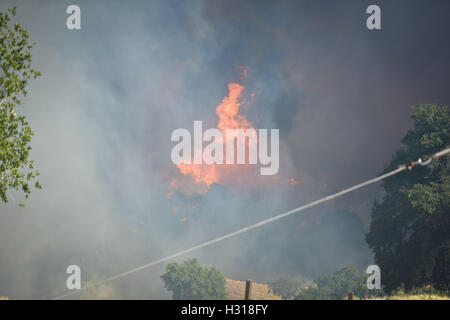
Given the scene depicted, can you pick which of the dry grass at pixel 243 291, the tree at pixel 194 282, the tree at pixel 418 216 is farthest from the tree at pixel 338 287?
the tree at pixel 418 216

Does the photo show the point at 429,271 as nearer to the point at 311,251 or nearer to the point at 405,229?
the point at 405,229

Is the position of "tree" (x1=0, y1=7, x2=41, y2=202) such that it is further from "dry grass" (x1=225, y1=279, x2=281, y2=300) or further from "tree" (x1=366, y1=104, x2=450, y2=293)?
"dry grass" (x1=225, y1=279, x2=281, y2=300)

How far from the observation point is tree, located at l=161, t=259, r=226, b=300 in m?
109

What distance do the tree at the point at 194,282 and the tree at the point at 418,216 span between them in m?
66.6

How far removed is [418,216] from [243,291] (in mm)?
114732

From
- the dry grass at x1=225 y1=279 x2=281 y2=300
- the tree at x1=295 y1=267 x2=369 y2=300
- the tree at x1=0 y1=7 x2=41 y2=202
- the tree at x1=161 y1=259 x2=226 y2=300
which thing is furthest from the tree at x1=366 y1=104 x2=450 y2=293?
the dry grass at x1=225 y1=279 x2=281 y2=300

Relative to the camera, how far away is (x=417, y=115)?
51.8m

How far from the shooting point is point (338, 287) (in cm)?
12331

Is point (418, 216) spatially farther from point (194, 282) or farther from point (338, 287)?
point (338, 287)

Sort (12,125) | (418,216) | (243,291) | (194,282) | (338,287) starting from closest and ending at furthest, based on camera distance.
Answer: (12,125) → (418,216) → (194,282) → (338,287) → (243,291)

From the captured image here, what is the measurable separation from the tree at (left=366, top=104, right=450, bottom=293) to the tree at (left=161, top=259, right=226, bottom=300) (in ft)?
219

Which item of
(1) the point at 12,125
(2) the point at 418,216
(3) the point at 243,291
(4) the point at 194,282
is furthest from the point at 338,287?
(1) the point at 12,125

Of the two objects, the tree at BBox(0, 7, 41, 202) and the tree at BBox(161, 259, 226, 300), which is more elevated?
the tree at BBox(0, 7, 41, 202)
